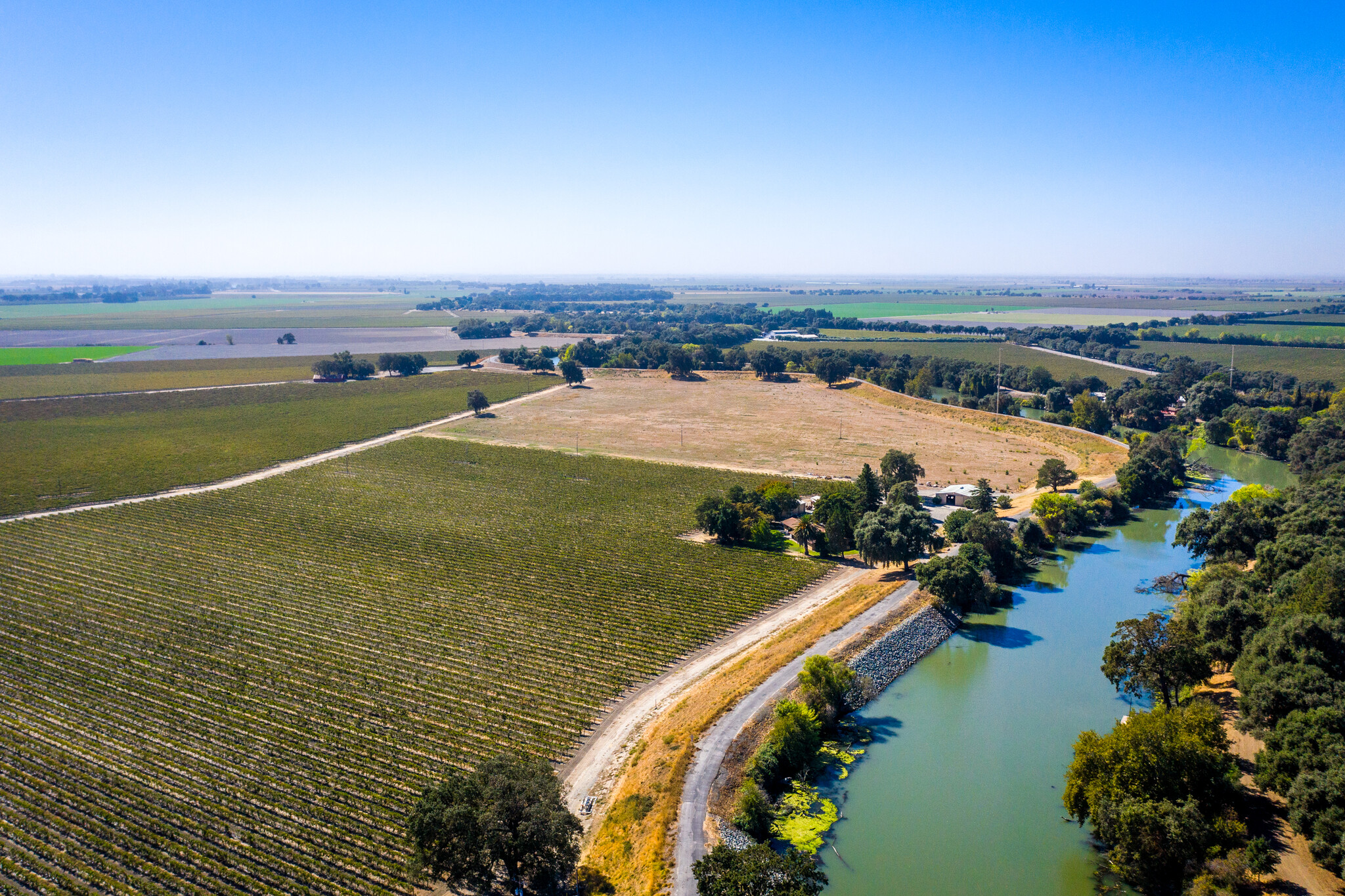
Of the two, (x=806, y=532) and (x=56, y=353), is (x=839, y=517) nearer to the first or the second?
(x=806, y=532)

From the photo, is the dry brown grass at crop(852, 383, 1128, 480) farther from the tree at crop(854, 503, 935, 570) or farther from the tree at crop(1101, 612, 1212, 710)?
the tree at crop(1101, 612, 1212, 710)

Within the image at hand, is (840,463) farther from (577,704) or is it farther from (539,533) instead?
(577,704)

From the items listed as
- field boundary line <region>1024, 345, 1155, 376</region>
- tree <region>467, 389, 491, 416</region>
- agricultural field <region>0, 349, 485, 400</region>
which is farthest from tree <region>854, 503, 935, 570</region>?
agricultural field <region>0, 349, 485, 400</region>

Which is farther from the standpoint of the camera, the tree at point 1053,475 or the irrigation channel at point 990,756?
the tree at point 1053,475

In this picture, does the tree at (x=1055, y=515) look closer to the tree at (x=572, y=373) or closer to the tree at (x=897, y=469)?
Answer: the tree at (x=897, y=469)

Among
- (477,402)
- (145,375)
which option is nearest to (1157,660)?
(477,402)

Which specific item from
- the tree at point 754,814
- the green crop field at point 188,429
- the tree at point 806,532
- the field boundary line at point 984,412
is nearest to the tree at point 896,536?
the tree at point 806,532
